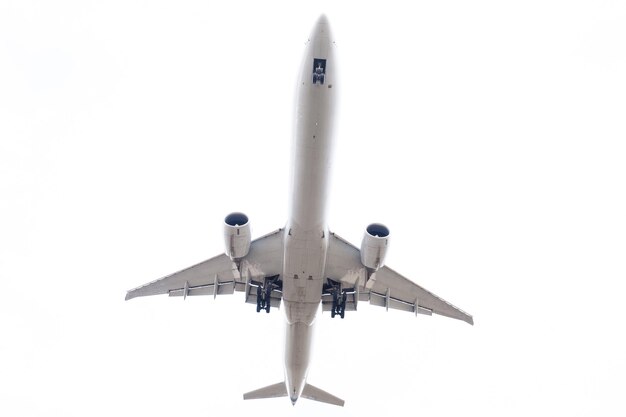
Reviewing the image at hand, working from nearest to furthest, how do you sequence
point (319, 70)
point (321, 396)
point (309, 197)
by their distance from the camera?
point (319, 70) → point (309, 197) → point (321, 396)

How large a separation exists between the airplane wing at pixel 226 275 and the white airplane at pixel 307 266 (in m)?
0.04

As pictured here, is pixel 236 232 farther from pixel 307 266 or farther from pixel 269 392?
pixel 269 392

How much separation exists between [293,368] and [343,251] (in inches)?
264

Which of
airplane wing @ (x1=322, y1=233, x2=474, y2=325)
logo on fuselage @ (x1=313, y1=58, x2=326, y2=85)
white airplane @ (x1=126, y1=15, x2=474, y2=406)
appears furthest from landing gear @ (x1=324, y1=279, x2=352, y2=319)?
logo on fuselage @ (x1=313, y1=58, x2=326, y2=85)

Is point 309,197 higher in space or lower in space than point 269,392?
higher

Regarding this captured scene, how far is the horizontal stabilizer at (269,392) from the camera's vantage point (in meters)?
32.1

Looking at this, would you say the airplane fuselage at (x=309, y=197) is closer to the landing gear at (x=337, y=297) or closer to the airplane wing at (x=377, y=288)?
the landing gear at (x=337, y=297)

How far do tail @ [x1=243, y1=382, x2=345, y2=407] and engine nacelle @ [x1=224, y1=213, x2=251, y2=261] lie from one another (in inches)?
453

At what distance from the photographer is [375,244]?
2277cm

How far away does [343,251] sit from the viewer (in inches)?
975

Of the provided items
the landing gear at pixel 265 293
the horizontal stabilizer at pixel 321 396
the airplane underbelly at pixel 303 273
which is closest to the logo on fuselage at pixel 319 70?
the airplane underbelly at pixel 303 273

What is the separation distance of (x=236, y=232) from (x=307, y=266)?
2.88 meters

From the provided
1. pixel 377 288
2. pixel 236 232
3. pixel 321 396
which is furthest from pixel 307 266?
pixel 321 396

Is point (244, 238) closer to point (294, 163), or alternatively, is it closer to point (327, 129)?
point (294, 163)
